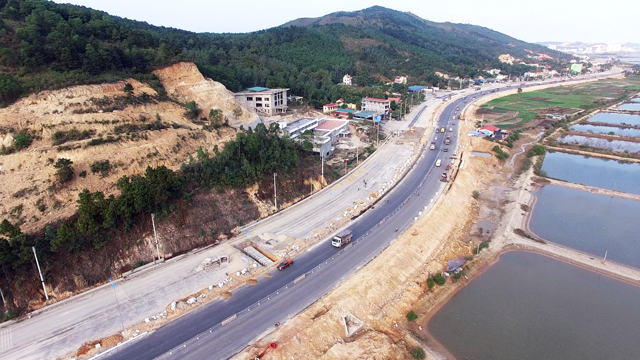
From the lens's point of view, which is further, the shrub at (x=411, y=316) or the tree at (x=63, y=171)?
the tree at (x=63, y=171)

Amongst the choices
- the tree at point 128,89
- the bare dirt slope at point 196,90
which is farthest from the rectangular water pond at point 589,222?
the tree at point 128,89

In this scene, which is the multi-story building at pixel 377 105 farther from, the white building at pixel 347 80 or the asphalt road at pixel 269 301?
the asphalt road at pixel 269 301

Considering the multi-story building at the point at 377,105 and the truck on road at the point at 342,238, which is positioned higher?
the multi-story building at the point at 377,105

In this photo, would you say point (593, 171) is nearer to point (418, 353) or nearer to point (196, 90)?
point (418, 353)

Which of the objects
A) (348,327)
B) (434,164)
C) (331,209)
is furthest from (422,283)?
(434,164)

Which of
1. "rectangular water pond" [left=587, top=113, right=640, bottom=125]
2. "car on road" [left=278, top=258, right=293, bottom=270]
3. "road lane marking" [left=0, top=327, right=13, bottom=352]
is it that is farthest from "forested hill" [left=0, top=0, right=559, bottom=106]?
"rectangular water pond" [left=587, top=113, right=640, bottom=125]

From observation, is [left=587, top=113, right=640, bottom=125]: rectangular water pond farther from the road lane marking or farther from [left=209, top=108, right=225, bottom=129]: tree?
the road lane marking
